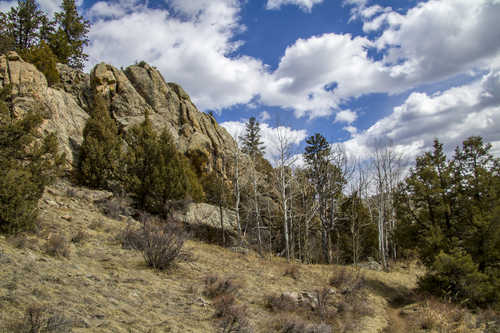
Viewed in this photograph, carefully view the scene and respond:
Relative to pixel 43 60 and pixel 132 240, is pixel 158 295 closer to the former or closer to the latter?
pixel 132 240

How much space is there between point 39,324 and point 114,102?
93.2ft

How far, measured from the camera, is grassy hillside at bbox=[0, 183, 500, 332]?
4.63m

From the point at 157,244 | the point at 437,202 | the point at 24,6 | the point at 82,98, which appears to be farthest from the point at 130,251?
the point at 24,6

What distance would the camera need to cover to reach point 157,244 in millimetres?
8477

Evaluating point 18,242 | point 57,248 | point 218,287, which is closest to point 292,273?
point 218,287

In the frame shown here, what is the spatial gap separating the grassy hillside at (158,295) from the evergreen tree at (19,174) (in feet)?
1.97

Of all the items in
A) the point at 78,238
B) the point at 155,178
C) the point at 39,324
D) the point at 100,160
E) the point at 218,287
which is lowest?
the point at 218,287

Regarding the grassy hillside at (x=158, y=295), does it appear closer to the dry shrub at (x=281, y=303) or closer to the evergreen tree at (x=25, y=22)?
the dry shrub at (x=281, y=303)

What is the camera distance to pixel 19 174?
8.01 meters

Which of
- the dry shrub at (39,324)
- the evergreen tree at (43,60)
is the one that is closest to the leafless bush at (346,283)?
the dry shrub at (39,324)

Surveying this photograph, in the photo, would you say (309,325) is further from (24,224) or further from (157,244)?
(24,224)

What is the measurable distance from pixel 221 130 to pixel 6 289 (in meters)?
36.5

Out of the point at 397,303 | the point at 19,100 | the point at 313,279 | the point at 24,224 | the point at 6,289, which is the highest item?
the point at 19,100

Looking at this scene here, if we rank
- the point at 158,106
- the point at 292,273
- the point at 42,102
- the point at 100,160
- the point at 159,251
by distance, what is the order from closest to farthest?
1. the point at 159,251
2. the point at 292,273
3. the point at 100,160
4. the point at 42,102
5. the point at 158,106
